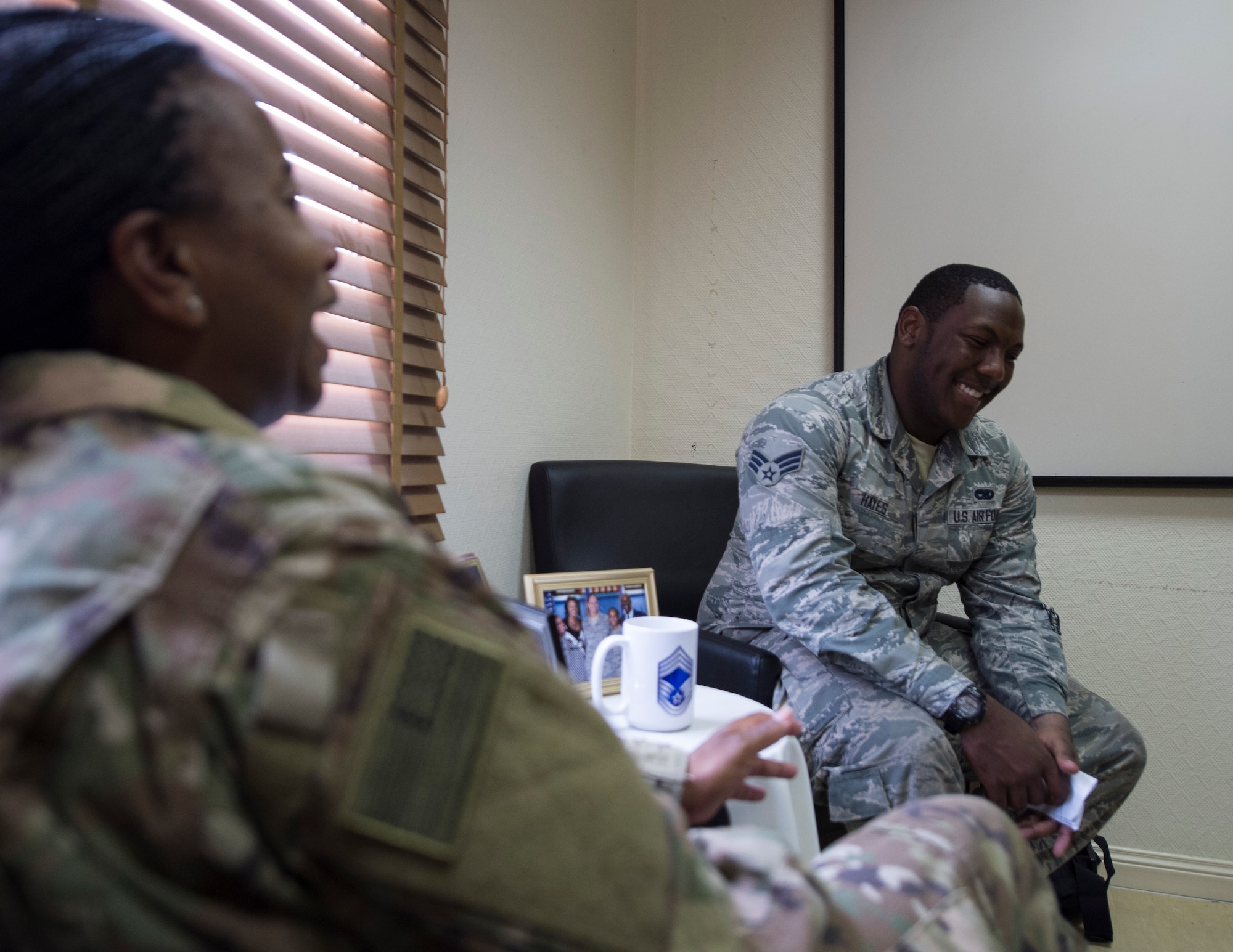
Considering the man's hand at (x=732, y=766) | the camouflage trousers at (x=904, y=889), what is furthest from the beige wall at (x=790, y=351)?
the camouflage trousers at (x=904, y=889)

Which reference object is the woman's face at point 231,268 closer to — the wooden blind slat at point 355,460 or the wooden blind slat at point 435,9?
the wooden blind slat at point 355,460

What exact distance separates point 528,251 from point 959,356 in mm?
851

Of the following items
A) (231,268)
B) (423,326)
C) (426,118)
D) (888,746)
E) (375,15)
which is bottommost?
(888,746)

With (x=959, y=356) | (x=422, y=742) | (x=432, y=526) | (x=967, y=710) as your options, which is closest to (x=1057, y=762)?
(x=967, y=710)

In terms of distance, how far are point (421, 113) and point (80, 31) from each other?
899 mm

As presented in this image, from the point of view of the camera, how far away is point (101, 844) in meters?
0.30

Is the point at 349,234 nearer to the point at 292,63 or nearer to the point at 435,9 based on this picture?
the point at 292,63

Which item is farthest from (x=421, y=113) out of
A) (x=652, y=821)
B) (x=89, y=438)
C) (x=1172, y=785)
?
(x=1172, y=785)

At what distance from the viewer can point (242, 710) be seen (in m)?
0.29

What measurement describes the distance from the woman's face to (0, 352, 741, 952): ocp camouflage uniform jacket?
120 millimetres

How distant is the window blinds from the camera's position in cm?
101

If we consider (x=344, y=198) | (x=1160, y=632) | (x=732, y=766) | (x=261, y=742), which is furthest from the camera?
(x=1160, y=632)

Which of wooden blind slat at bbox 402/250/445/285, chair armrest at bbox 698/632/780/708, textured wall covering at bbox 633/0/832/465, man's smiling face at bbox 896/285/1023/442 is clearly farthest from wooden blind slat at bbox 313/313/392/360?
textured wall covering at bbox 633/0/832/465

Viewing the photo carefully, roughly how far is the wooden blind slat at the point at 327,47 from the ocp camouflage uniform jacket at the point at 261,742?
2.85 feet
